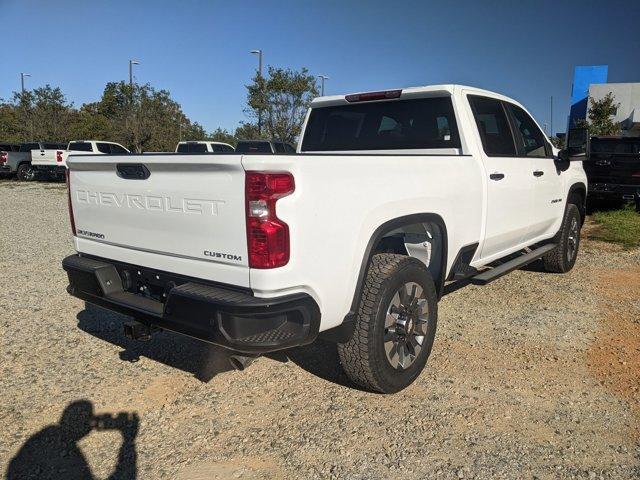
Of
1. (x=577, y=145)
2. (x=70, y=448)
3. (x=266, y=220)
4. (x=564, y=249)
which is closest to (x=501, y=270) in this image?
(x=577, y=145)

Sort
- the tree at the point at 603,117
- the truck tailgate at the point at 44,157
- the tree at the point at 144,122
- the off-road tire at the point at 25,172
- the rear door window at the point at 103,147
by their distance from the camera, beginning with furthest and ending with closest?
the tree at the point at 144,122 < the tree at the point at 603,117 < the off-road tire at the point at 25,172 < the rear door window at the point at 103,147 < the truck tailgate at the point at 44,157

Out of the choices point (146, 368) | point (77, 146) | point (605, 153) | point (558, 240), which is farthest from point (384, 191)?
point (77, 146)

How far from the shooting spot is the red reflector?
14.4ft

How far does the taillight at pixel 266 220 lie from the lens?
96.1 inches

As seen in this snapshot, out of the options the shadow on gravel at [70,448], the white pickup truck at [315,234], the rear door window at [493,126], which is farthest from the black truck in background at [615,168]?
the shadow on gravel at [70,448]

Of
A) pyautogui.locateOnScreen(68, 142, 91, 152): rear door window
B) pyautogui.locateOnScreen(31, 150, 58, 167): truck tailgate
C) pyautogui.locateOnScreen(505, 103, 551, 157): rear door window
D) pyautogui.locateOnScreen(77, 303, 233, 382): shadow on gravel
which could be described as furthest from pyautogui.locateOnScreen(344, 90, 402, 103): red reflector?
pyautogui.locateOnScreen(31, 150, 58, 167): truck tailgate

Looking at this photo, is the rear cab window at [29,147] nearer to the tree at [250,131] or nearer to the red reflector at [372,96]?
the tree at [250,131]

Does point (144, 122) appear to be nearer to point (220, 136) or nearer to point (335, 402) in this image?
point (220, 136)

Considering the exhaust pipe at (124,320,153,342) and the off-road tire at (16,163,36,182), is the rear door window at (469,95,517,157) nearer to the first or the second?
the exhaust pipe at (124,320,153,342)

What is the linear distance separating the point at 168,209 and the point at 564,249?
5118mm

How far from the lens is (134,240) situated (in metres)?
3.11

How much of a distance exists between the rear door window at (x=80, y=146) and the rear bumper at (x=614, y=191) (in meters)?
19.0

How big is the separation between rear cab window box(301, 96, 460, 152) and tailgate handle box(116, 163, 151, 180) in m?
2.20

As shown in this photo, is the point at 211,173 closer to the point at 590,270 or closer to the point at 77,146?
the point at 590,270
